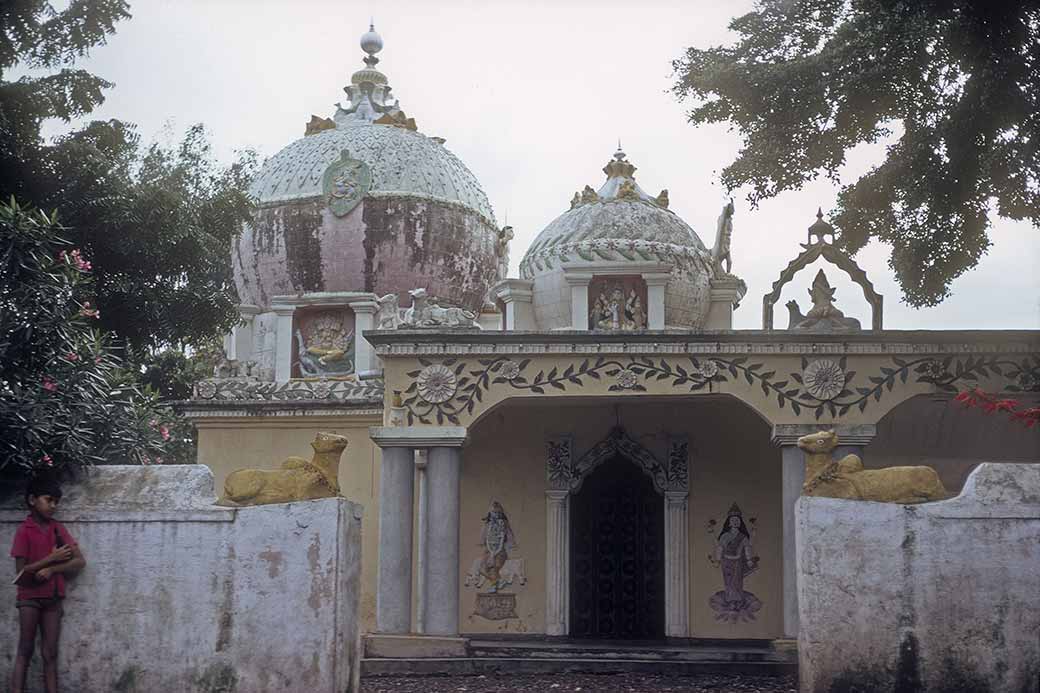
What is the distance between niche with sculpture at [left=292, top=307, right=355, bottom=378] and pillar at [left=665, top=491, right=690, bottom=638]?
15.7ft

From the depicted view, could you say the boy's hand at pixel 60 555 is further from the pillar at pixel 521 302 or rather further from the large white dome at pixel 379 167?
the large white dome at pixel 379 167

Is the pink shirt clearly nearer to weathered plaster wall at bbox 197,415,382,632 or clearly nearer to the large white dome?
weathered plaster wall at bbox 197,415,382,632

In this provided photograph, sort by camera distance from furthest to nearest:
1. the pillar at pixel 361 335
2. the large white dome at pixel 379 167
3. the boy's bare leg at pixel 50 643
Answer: the large white dome at pixel 379 167
the pillar at pixel 361 335
the boy's bare leg at pixel 50 643

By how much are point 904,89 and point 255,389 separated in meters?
8.56

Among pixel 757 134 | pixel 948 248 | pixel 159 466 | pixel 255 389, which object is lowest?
pixel 159 466

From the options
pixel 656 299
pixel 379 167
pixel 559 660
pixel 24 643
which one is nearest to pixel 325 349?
pixel 379 167

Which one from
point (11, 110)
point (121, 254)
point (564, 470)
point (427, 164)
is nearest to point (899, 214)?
point (564, 470)

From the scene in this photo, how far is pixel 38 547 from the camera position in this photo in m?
9.50

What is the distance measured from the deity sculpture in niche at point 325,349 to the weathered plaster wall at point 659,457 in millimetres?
2507

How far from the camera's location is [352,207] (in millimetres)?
19969

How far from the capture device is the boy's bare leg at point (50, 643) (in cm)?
948

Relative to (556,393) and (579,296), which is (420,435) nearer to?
(556,393)

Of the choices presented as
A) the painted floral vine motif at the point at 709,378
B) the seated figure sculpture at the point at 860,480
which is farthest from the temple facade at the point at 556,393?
the seated figure sculpture at the point at 860,480

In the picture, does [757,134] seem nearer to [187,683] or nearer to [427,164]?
[427,164]
